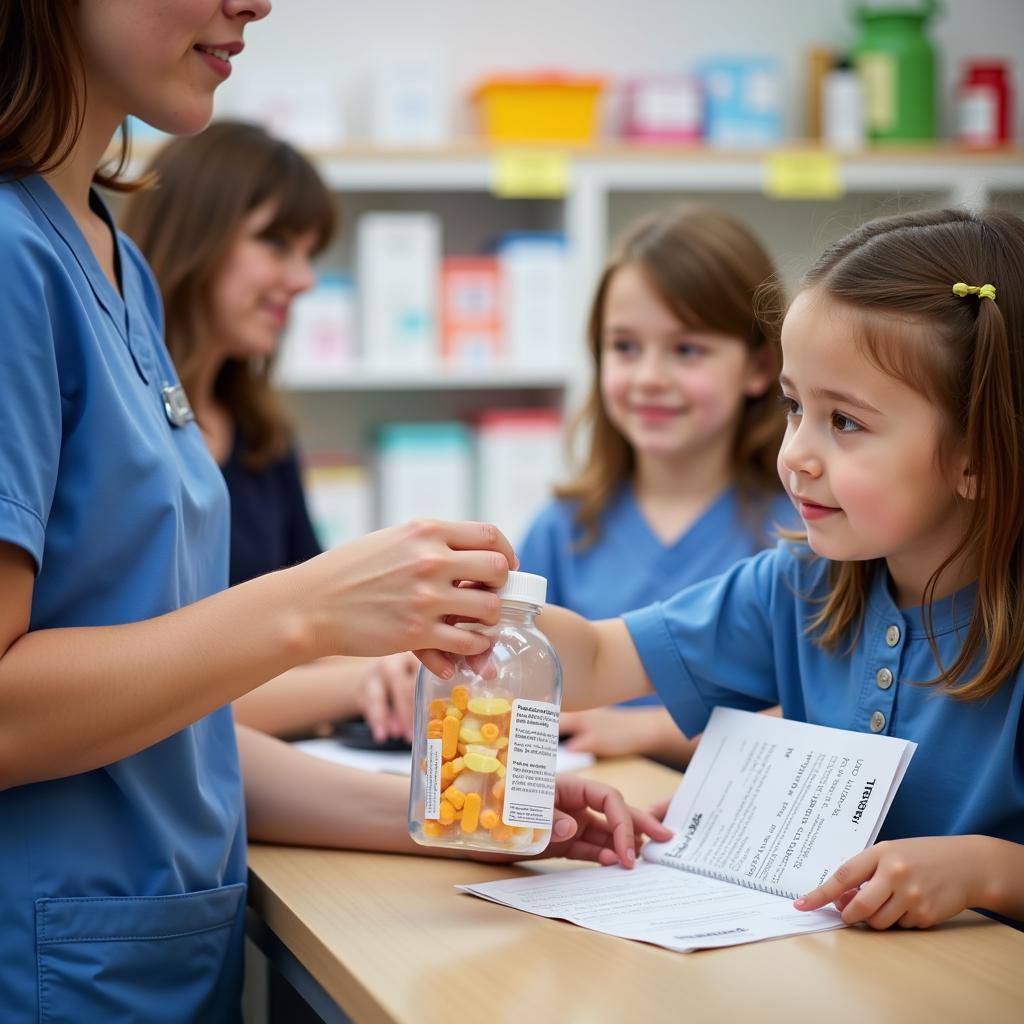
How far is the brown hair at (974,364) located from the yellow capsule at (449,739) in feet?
1.28

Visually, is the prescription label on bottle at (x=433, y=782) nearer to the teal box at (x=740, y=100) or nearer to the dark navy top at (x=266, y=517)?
the dark navy top at (x=266, y=517)

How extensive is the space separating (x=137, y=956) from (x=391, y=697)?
62 centimetres

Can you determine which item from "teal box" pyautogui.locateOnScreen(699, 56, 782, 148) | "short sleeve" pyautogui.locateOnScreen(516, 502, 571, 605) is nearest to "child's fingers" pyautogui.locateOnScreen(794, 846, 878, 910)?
"short sleeve" pyautogui.locateOnScreen(516, 502, 571, 605)

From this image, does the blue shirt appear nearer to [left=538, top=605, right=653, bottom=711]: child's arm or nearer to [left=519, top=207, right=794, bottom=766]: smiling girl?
[left=538, top=605, right=653, bottom=711]: child's arm

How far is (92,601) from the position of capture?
0.90 m

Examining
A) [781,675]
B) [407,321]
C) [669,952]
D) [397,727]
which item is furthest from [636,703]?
[407,321]

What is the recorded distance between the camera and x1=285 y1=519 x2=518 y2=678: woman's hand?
2.87 feet

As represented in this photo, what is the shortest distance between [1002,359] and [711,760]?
0.40 meters

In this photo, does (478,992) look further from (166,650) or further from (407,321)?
(407,321)

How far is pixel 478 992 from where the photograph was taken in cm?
80

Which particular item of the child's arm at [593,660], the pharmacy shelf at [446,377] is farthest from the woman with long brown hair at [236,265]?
the child's arm at [593,660]

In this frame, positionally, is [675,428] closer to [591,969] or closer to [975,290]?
[975,290]

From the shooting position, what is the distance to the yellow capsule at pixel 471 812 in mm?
887

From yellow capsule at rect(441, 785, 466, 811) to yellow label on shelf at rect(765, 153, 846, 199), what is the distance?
2353 mm
